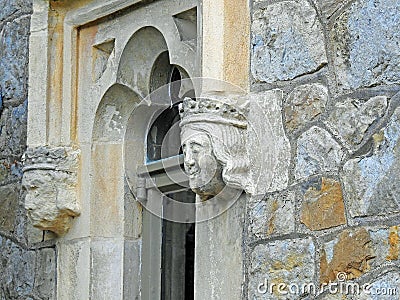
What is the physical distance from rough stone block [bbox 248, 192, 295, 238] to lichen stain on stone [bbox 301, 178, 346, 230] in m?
0.06

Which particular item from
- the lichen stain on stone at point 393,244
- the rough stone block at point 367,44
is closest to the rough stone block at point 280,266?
the lichen stain on stone at point 393,244

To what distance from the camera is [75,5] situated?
17.0 ft

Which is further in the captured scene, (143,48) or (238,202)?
(143,48)

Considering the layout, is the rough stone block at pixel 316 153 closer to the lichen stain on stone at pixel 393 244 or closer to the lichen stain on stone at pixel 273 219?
the lichen stain on stone at pixel 273 219

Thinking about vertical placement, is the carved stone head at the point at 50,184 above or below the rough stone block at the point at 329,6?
below

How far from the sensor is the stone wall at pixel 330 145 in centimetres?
367

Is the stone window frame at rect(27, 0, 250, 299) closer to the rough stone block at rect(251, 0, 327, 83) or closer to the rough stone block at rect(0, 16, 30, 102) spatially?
the rough stone block at rect(0, 16, 30, 102)

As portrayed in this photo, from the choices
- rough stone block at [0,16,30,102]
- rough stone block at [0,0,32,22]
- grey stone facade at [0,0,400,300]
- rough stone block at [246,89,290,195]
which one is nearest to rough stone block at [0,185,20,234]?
rough stone block at [0,16,30,102]

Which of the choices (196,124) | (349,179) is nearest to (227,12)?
(196,124)

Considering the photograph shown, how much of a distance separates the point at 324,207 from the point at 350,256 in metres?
0.19

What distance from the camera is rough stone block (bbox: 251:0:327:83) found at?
13.0 ft

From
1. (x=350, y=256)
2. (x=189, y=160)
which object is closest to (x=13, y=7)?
(x=189, y=160)

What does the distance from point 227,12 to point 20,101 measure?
1.72 m

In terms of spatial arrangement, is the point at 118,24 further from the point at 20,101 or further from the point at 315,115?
the point at 315,115
